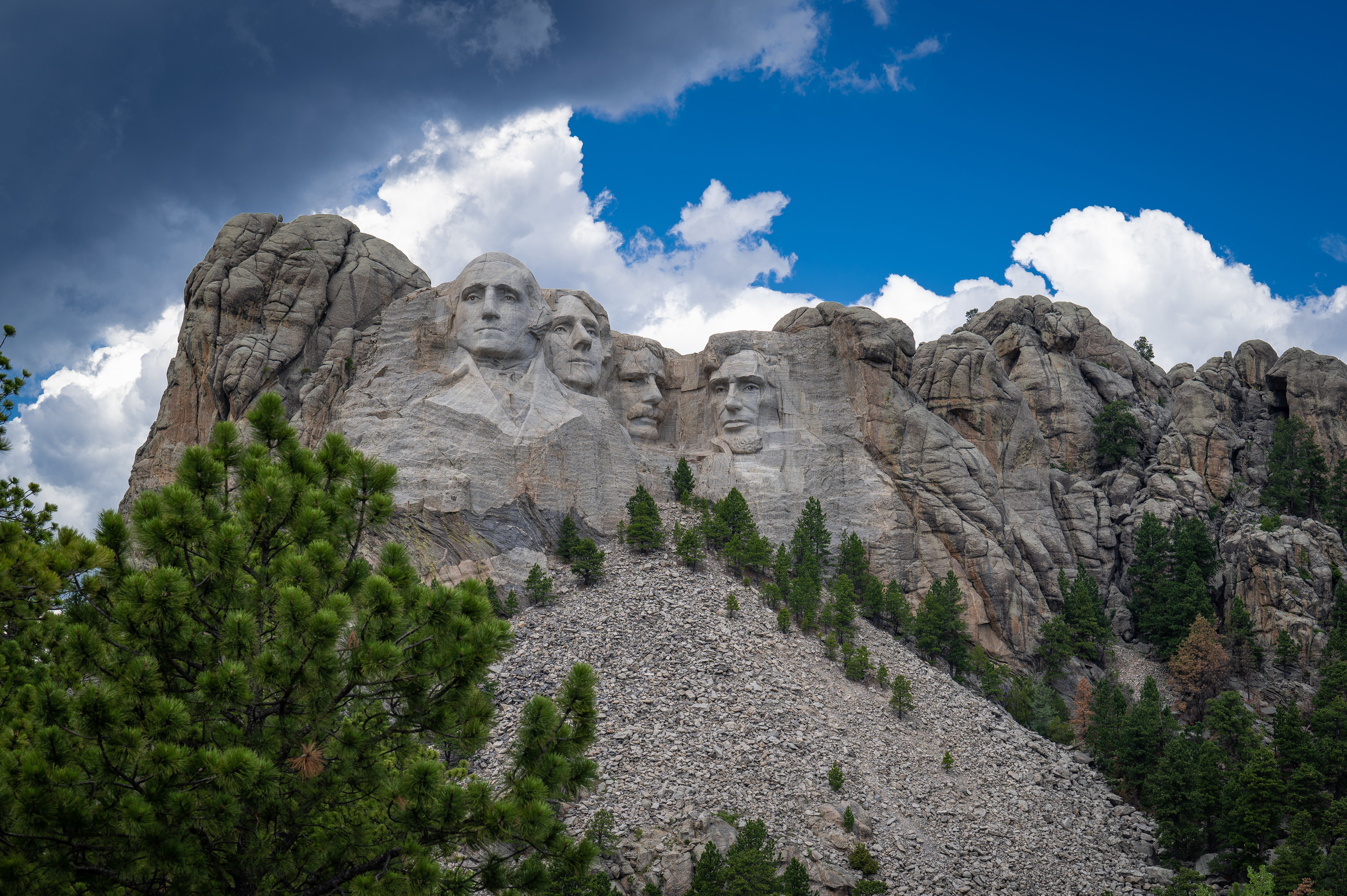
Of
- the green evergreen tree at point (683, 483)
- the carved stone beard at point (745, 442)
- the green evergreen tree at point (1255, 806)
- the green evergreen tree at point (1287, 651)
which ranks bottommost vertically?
the green evergreen tree at point (1255, 806)

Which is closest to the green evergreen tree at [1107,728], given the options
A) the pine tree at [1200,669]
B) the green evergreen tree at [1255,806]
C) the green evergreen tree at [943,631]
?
the green evergreen tree at [1255,806]

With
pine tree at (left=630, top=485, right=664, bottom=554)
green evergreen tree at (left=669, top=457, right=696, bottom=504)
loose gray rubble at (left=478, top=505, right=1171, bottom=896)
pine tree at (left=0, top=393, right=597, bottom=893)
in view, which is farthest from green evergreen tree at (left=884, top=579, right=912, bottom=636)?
pine tree at (left=0, top=393, right=597, bottom=893)

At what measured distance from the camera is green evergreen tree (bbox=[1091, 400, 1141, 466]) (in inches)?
2447

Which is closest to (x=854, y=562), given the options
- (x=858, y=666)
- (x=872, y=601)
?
(x=872, y=601)

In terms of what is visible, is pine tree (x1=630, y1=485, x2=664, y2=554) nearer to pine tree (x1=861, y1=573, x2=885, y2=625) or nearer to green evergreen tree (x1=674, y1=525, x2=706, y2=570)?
green evergreen tree (x1=674, y1=525, x2=706, y2=570)

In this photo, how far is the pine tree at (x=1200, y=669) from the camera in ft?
158

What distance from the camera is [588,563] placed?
4225 centimetres

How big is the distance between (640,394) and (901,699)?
2052cm

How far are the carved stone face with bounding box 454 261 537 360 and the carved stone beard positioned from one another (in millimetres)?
10550

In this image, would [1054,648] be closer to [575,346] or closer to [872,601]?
[872,601]

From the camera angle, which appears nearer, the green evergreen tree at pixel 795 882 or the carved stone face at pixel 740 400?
the green evergreen tree at pixel 795 882

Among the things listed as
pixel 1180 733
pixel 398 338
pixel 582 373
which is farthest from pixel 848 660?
pixel 398 338

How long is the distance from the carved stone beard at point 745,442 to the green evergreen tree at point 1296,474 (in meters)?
30.6

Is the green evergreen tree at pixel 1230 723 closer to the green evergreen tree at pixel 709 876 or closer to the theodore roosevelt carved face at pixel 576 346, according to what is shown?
the green evergreen tree at pixel 709 876
